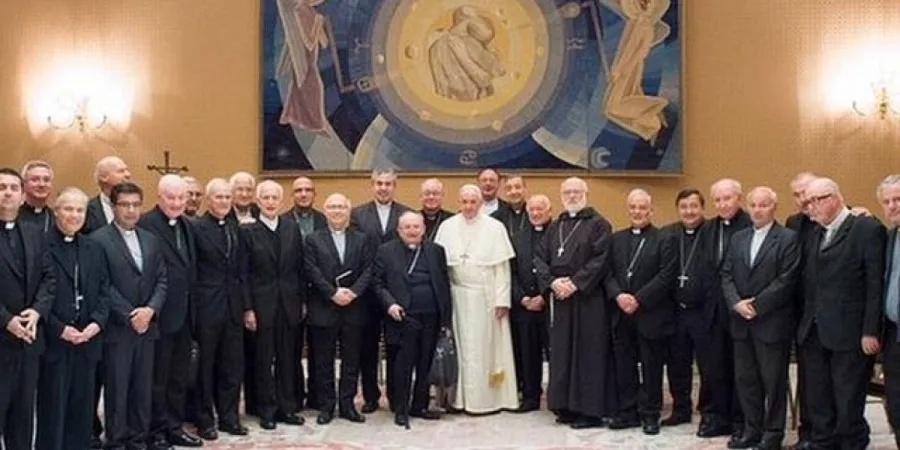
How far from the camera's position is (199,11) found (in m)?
9.98

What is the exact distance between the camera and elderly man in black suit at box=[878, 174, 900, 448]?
546 centimetres

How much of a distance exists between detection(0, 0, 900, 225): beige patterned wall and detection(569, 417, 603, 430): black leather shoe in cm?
Result: 308

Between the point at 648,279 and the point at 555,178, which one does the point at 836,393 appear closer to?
the point at 648,279

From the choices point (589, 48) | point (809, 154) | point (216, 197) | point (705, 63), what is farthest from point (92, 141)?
point (809, 154)

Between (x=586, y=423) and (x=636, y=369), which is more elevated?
(x=636, y=369)

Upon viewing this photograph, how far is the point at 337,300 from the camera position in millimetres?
6938

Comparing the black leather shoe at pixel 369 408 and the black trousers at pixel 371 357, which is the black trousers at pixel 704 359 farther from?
the black leather shoe at pixel 369 408

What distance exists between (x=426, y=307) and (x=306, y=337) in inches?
36.6

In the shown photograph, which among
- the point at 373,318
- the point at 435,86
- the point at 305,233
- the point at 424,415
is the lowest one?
the point at 424,415

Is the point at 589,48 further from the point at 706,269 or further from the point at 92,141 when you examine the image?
the point at 92,141

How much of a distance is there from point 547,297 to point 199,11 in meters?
4.88

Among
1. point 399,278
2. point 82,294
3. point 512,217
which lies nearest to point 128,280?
point 82,294

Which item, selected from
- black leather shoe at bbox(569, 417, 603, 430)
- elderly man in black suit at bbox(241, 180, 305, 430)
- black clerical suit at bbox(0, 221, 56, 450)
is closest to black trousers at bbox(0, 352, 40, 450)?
black clerical suit at bbox(0, 221, 56, 450)

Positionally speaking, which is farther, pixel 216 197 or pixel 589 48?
pixel 589 48
